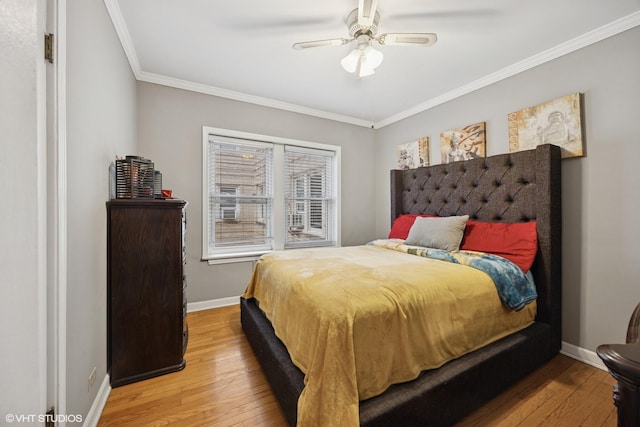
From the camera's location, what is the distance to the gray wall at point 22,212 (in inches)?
30.1

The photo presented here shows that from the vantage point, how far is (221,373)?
175 cm

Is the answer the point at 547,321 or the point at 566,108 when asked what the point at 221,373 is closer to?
the point at 547,321

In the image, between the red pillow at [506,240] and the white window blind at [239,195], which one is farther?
the white window blind at [239,195]

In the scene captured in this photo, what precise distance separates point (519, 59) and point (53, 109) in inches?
129

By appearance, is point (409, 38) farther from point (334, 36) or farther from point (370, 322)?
point (370, 322)

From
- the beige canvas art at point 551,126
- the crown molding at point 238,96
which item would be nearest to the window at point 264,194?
the crown molding at point 238,96

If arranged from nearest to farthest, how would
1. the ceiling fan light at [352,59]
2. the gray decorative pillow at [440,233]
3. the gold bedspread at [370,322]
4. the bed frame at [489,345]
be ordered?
the gold bedspread at [370,322], the bed frame at [489,345], the ceiling fan light at [352,59], the gray decorative pillow at [440,233]

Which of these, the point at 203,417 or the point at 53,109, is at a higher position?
the point at 53,109

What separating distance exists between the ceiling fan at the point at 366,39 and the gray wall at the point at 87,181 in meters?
1.17

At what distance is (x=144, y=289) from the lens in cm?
169

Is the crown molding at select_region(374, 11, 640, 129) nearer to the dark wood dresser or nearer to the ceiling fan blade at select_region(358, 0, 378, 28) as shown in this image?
the ceiling fan blade at select_region(358, 0, 378, 28)

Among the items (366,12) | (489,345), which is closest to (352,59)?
(366,12)

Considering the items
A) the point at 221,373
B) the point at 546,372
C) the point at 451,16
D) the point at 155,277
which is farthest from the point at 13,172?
the point at 546,372

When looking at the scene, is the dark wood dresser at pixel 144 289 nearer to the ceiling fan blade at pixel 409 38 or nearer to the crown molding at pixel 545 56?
the ceiling fan blade at pixel 409 38
